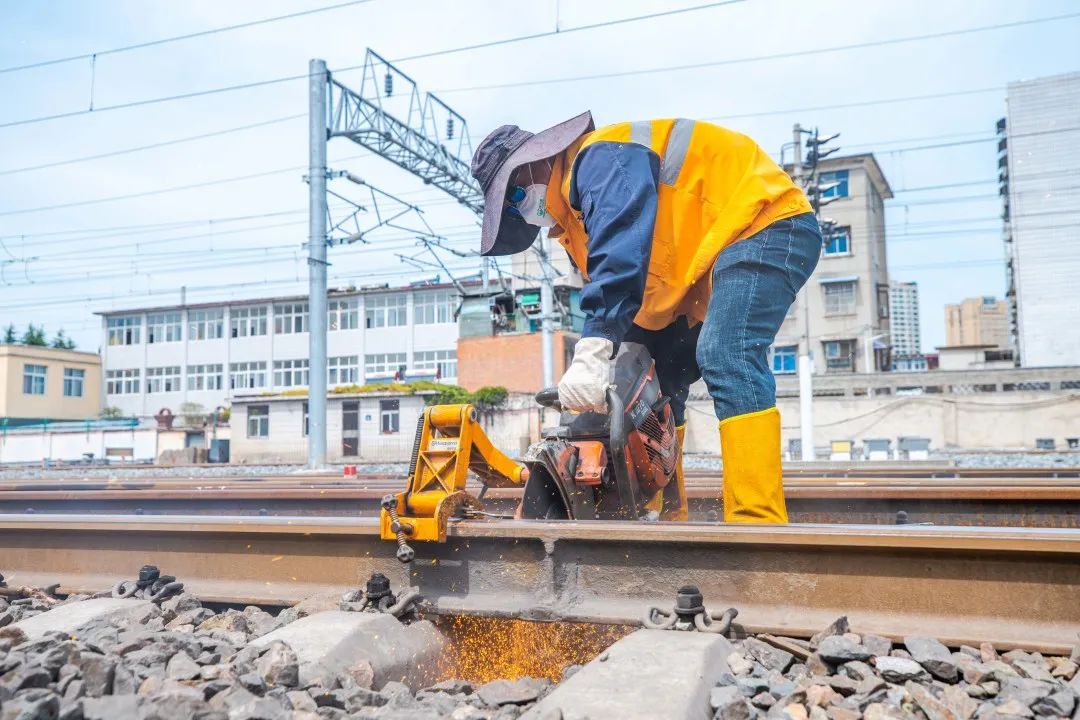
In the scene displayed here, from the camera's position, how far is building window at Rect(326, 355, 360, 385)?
62812 millimetres

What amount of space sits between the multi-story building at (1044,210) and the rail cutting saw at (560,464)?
41.4 m

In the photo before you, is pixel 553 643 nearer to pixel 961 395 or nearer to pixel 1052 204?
pixel 961 395

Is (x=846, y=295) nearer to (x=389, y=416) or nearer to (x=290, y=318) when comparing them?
(x=389, y=416)

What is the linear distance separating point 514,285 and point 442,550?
43158 millimetres

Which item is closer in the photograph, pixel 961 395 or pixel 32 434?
pixel 961 395

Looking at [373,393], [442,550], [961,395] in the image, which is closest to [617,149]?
[442,550]

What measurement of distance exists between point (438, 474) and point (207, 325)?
69.2 m

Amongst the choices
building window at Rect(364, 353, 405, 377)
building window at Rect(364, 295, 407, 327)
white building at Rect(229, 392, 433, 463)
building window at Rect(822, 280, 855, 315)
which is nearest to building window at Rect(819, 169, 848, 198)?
building window at Rect(822, 280, 855, 315)

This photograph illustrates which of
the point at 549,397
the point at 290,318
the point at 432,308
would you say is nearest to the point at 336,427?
the point at 432,308

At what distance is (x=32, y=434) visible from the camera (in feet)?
143

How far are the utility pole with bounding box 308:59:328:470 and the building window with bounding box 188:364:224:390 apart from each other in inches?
2006

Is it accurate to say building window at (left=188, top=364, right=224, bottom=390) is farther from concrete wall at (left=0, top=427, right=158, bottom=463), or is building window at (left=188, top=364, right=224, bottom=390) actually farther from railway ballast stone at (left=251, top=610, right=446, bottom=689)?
railway ballast stone at (left=251, top=610, right=446, bottom=689)

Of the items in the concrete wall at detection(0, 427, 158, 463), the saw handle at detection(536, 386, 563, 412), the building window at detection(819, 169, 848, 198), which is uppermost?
the building window at detection(819, 169, 848, 198)

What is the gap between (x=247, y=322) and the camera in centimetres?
6556
